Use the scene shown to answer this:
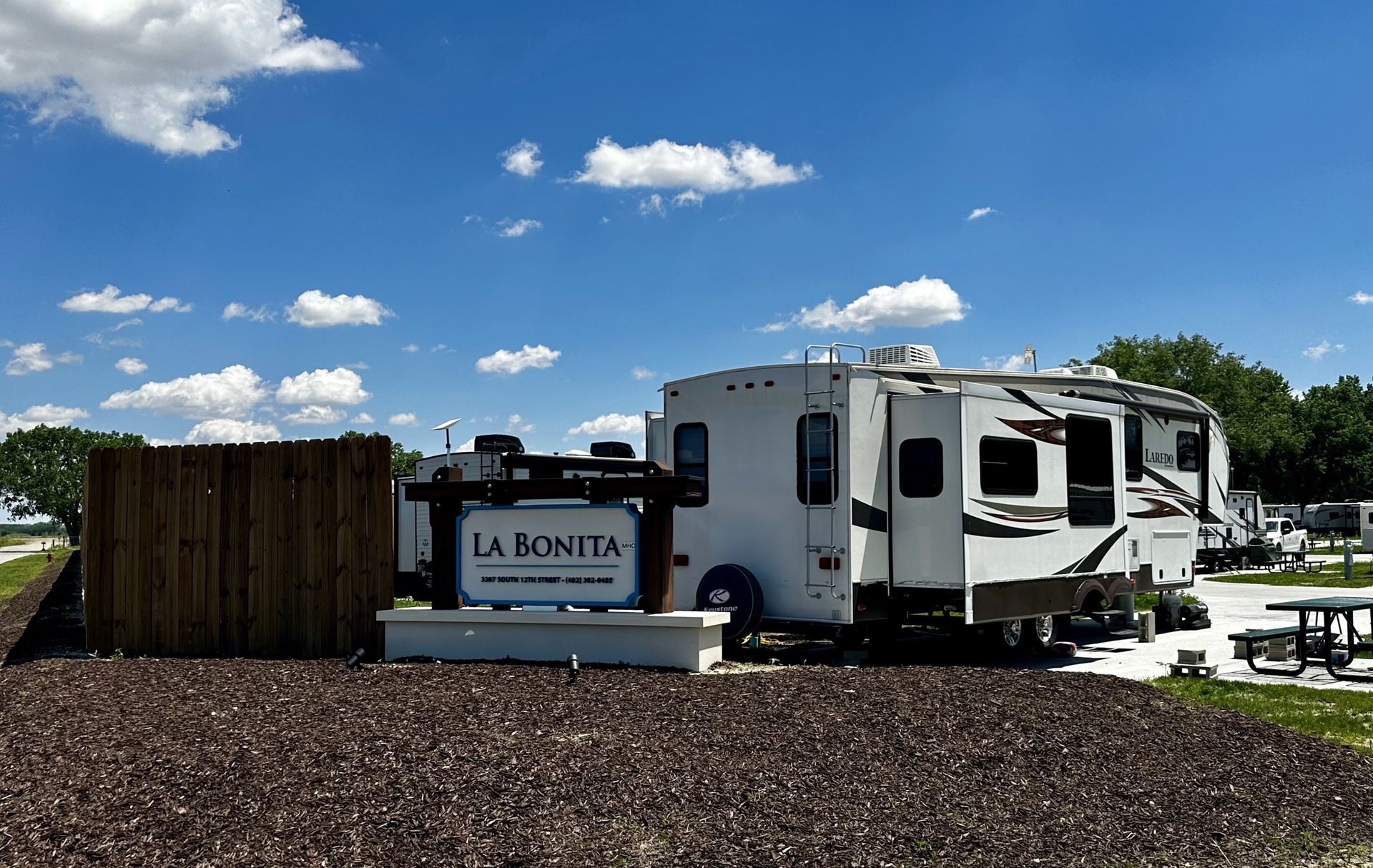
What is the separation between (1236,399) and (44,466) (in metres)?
75.9

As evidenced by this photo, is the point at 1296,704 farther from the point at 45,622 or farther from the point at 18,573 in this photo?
the point at 18,573

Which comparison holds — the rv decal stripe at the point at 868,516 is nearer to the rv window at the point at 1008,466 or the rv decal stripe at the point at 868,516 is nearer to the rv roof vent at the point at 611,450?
the rv window at the point at 1008,466

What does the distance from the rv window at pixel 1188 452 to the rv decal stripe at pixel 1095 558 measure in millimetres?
2337

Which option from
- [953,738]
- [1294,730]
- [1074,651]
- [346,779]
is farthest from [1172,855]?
[1074,651]

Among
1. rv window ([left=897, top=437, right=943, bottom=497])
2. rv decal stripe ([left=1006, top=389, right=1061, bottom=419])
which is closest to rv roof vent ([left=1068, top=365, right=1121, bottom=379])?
rv decal stripe ([left=1006, top=389, right=1061, bottom=419])

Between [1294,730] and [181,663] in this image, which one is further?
[181,663]

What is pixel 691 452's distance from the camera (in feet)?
38.1

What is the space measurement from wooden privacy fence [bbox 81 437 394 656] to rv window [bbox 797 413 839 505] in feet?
12.3

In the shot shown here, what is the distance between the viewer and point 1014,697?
25.6ft

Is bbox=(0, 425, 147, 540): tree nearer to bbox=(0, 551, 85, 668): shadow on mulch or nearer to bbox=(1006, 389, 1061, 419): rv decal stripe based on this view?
bbox=(0, 551, 85, 668): shadow on mulch

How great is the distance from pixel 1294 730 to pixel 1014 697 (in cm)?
185

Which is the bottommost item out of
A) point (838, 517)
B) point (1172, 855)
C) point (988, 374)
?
point (1172, 855)

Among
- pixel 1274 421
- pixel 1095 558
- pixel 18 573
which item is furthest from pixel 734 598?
pixel 1274 421

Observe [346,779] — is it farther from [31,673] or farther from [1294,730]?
[1294,730]
